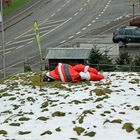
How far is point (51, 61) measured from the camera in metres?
29.3

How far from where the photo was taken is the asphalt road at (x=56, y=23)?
39.8 m

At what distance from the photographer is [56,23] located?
1973 inches

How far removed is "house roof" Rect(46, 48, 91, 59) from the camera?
28.2 m

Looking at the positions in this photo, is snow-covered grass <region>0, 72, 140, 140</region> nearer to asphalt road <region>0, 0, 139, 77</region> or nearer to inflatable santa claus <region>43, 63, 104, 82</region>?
inflatable santa claus <region>43, 63, 104, 82</region>

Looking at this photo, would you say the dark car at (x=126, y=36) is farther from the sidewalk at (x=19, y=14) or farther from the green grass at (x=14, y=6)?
the green grass at (x=14, y=6)

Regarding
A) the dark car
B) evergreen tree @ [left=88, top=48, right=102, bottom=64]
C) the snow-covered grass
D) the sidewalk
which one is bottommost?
the snow-covered grass

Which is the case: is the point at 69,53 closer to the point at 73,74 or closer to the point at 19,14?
the point at 73,74

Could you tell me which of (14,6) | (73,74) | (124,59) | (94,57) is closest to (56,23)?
(14,6)

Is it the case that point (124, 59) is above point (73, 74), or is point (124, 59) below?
below

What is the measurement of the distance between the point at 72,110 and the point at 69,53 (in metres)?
14.4

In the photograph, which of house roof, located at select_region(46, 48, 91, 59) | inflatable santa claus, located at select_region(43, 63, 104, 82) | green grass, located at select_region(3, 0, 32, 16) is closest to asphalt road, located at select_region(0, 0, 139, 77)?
green grass, located at select_region(3, 0, 32, 16)

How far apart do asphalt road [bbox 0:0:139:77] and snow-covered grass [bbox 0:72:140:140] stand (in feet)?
53.6

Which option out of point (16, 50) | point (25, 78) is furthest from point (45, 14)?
point (25, 78)

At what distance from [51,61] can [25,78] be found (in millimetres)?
8033
